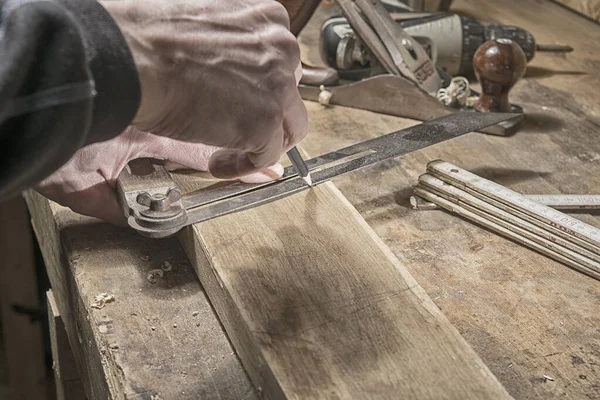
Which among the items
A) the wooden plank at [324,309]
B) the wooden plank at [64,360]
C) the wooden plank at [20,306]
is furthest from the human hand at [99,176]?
the wooden plank at [20,306]

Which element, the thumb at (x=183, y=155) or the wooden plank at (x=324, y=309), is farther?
the thumb at (x=183, y=155)

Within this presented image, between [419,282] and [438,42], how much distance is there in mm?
872

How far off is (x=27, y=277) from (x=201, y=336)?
1.28 metres

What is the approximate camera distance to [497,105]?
152cm

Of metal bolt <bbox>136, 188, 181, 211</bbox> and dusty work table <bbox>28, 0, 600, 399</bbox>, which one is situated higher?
metal bolt <bbox>136, 188, 181, 211</bbox>

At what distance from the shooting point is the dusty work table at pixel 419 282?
90cm

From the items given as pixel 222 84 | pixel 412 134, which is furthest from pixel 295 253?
pixel 412 134

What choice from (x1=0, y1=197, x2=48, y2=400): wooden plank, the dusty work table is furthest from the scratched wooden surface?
(x1=0, y1=197, x2=48, y2=400): wooden plank

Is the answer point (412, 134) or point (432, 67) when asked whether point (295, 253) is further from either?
point (432, 67)

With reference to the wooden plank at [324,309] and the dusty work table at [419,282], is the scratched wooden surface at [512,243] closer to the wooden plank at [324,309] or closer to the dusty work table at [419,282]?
the dusty work table at [419,282]

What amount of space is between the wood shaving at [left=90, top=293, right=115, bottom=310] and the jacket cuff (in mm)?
292

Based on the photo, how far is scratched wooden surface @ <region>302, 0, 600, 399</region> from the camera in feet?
3.05

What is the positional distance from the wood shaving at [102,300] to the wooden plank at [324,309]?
0.39 feet

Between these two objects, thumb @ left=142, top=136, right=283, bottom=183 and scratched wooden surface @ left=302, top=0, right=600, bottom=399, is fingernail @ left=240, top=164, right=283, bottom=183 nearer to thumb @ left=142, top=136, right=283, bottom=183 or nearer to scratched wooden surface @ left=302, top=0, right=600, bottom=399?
thumb @ left=142, top=136, right=283, bottom=183
